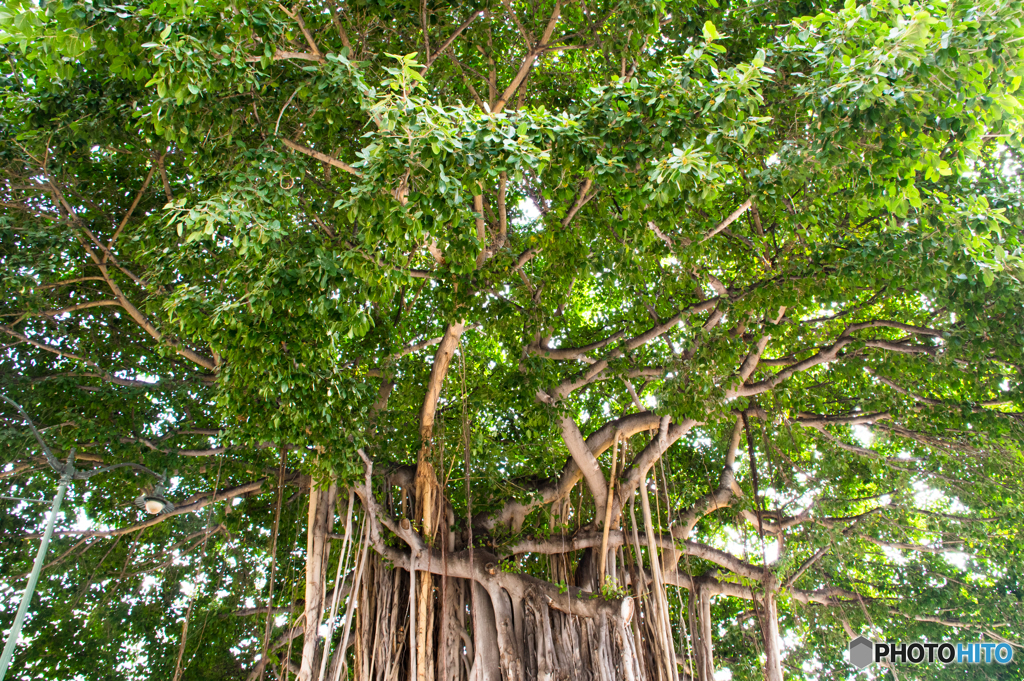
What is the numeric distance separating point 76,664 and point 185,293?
437cm

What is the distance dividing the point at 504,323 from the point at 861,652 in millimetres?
4581

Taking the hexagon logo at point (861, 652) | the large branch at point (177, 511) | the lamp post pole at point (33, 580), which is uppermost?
the large branch at point (177, 511)

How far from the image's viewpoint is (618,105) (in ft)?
9.33

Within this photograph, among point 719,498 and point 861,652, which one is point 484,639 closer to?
point 719,498

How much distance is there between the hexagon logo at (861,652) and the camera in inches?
216

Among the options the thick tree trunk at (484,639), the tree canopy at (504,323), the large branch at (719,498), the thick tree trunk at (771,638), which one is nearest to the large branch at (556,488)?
the tree canopy at (504,323)

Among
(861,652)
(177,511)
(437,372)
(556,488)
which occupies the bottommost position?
(861,652)

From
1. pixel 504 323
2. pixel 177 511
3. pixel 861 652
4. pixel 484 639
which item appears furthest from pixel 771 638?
pixel 177 511

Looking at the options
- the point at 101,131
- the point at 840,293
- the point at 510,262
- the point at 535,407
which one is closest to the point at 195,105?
the point at 101,131

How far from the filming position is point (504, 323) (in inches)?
163

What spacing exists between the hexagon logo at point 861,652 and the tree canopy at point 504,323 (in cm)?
10

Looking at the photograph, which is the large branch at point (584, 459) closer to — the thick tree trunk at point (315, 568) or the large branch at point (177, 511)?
the thick tree trunk at point (315, 568)

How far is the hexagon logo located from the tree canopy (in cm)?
10

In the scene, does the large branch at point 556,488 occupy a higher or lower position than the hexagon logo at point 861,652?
higher
